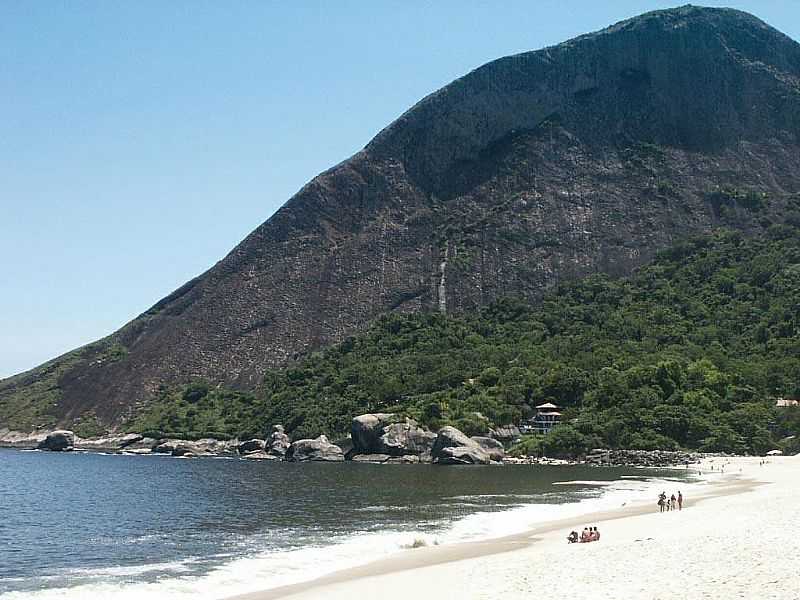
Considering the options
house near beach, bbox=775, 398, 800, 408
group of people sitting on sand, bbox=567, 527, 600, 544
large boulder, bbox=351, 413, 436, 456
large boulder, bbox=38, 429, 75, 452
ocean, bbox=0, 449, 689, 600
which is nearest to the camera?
ocean, bbox=0, 449, 689, 600

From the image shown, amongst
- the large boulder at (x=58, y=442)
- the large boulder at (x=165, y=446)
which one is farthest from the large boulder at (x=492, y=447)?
the large boulder at (x=58, y=442)

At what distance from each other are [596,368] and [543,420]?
509 inches

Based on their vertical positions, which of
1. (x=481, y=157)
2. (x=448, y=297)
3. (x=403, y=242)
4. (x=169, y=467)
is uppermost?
(x=481, y=157)

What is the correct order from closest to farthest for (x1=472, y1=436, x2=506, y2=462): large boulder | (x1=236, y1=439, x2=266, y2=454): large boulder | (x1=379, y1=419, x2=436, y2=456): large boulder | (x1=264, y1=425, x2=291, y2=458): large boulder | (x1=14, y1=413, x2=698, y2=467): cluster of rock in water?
(x1=14, y1=413, x2=698, y2=467): cluster of rock in water → (x1=472, y1=436, x2=506, y2=462): large boulder → (x1=379, y1=419, x2=436, y2=456): large boulder → (x1=264, y1=425, x2=291, y2=458): large boulder → (x1=236, y1=439, x2=266, y2=454): large boulder

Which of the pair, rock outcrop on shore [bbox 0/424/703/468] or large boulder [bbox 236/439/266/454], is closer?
rock outcrop on shore [bbox 0/424/703/468]

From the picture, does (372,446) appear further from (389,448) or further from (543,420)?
(543,420)

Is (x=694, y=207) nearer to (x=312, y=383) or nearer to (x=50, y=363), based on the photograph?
(x=312, y=383)

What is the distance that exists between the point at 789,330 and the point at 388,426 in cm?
4997

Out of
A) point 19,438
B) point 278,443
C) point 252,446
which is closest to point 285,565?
point 278,443

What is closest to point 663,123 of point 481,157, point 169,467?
point 481,157

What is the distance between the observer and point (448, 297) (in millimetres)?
147000

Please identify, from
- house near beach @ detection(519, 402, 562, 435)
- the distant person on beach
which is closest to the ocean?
the distant person on beach

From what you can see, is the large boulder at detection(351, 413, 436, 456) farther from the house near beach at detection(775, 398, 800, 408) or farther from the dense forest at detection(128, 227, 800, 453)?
the house near beach at detection(775, 398, 800, 408)

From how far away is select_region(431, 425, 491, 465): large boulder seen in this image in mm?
73750
